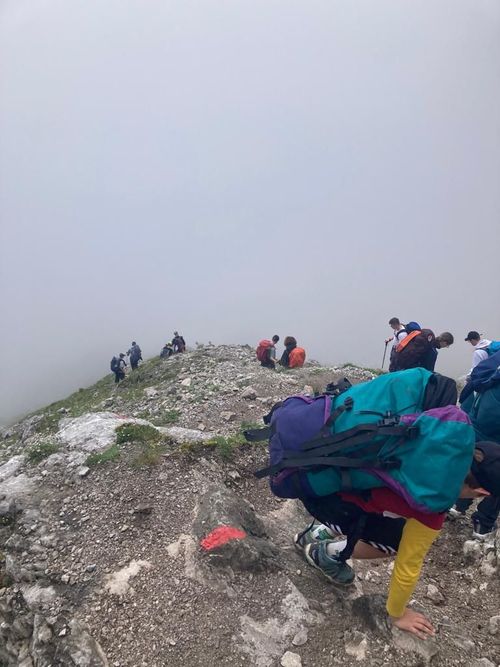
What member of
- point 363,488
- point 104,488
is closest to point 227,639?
point 363,488

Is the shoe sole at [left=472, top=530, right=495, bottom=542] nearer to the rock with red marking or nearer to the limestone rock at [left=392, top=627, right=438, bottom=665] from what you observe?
the limestone rock at [left=392, top=627, right=438, bottom=665]

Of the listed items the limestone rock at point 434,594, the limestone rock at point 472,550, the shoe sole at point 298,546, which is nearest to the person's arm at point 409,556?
the limestone rock at point 434,594

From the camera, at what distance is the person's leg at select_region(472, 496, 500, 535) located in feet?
24.3

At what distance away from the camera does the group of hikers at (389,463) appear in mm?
3971

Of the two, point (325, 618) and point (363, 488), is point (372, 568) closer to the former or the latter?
point (325, 618)

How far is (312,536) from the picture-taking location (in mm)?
6855

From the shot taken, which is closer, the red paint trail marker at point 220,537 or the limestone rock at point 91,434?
the red paint trail marker at point 220,537

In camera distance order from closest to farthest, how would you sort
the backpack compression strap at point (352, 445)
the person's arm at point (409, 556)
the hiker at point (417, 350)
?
1. the backpack compression strap at point (352, 445)
2. the person's arm at point (409, 556)
3. the hiker at point (417, 350)

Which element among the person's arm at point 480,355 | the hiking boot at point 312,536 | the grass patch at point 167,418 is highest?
the person's arm at point 480,355

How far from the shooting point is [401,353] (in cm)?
888

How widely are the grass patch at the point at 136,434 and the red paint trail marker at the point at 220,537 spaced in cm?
288

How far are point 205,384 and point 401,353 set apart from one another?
34.9ft

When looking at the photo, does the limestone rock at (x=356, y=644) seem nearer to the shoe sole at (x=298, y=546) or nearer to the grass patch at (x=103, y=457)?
the shoe sole at (x=298, y=546)

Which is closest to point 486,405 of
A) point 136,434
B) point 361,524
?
point 361,524
